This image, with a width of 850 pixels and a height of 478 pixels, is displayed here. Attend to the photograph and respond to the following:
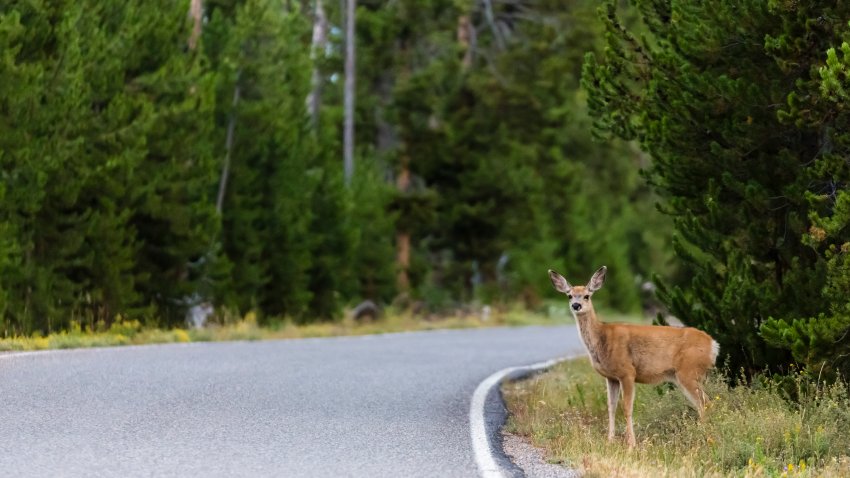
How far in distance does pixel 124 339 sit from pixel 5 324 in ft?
7.09

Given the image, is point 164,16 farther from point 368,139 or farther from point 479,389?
point 368,139

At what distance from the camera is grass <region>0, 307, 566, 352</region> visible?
17.9 metres

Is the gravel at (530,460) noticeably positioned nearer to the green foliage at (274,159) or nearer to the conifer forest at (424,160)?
the conifer forest at (424,160)

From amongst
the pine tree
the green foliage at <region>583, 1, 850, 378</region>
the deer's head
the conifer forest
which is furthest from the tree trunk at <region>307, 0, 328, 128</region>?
the deer's head

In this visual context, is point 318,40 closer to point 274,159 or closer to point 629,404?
point 274,159

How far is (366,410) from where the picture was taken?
1194cm

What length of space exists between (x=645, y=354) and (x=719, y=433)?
109 cm

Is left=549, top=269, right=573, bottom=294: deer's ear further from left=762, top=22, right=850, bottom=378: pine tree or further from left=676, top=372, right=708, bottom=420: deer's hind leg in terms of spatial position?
left=762, top=22, right=850, bottom=378: pine tree

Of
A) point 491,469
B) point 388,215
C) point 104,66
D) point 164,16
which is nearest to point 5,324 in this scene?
point 104,66

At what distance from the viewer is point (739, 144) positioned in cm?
1192

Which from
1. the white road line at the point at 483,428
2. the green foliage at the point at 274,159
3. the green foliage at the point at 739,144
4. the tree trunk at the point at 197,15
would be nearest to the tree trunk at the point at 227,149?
the green foliage at the point at 274,159

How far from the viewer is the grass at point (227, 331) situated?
1789 cm

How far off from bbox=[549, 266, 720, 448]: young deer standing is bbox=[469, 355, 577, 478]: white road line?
1151mm

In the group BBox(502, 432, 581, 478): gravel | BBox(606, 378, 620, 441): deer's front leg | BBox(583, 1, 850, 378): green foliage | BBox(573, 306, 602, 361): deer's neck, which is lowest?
BBox(502, 432, 581, 478): gravel
